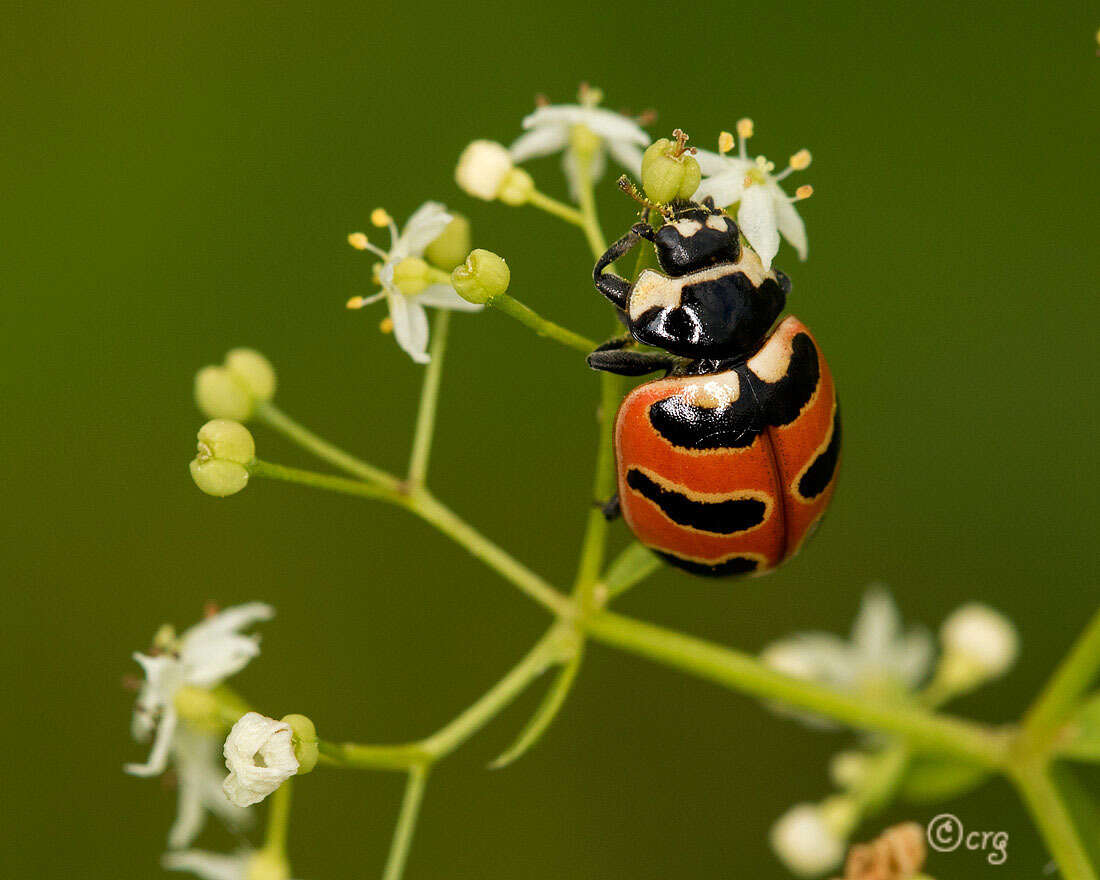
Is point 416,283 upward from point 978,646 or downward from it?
upward

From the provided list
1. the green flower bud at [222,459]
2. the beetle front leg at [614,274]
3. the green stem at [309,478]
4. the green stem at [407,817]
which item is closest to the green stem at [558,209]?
the beetle front leg at [614,274]

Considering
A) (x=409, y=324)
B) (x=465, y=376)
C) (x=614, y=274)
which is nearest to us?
(x=614, y=274)

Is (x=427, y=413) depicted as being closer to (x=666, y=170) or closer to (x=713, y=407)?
(x=713, y=407)

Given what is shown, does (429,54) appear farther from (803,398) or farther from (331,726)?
(803,398)

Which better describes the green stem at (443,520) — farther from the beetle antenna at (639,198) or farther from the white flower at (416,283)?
the beetle antenna at (639,198)

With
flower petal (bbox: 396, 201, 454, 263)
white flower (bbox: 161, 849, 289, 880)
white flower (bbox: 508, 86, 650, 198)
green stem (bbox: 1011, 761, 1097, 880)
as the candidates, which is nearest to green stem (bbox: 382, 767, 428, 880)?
white flower (bbox: 161, 849, 289, 880)

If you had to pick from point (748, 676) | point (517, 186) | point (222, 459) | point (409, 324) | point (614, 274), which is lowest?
point (748, 676)

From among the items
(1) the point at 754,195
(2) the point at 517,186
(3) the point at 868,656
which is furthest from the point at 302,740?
(3) the point at 868,656
